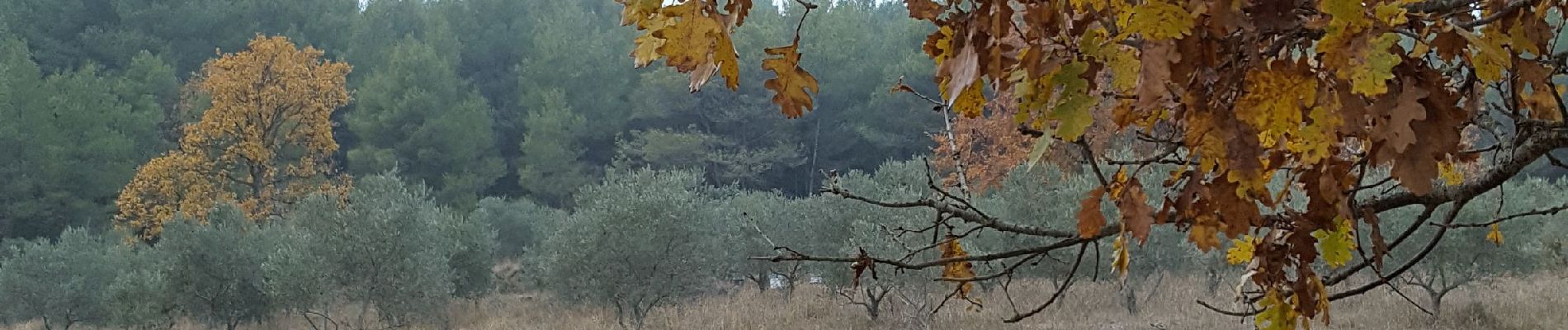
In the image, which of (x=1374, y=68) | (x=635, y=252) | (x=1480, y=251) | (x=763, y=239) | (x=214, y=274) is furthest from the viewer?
(x=763, y=239)

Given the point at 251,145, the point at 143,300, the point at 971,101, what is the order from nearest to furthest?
the point at 971,101
the point at 143,300
the point at 251,145

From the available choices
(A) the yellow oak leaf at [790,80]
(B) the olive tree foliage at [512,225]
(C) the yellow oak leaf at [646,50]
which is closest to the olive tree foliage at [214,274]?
(B) the olive tree foliage at [512,225]

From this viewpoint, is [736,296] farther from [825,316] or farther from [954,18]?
[954,18]

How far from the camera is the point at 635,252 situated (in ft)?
44.8

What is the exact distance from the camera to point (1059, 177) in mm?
16797

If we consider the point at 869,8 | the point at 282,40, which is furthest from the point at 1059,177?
the point at 869,8

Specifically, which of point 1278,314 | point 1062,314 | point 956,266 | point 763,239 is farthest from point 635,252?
point 1278,314

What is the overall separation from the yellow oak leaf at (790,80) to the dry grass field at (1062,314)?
9.86m

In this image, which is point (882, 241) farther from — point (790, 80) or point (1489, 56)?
point (1489, 56)

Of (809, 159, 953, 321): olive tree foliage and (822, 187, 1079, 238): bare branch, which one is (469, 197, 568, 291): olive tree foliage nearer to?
(809, 159, 953, 321): olive tree foliage

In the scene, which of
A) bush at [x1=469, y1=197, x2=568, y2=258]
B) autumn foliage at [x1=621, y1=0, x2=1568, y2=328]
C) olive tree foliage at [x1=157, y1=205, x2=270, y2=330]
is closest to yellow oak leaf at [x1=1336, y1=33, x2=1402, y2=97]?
autumn foliage at [x1=621, y1=0, x2=1568, y2=328]

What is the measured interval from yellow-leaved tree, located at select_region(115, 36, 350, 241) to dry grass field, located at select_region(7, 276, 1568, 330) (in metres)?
4.95

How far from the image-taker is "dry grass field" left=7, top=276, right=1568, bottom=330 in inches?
452

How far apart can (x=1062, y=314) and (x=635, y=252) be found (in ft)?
16.7
